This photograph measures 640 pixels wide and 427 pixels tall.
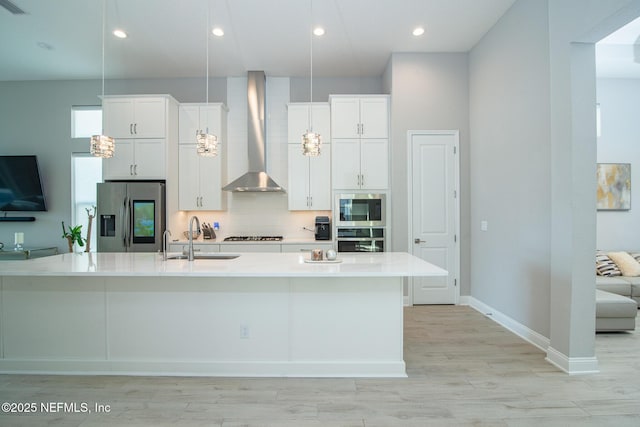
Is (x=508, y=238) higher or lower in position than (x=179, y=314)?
higher

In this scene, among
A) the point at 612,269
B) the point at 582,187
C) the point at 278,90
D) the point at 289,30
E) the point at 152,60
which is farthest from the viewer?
the point at 278,90

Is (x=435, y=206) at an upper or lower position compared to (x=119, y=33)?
lower

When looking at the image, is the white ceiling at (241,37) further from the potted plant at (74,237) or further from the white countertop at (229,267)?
the white countertop at (229,267)

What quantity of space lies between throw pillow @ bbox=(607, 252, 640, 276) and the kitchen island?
3755 mm

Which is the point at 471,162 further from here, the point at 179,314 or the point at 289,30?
the point at 179,314

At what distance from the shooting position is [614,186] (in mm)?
4859

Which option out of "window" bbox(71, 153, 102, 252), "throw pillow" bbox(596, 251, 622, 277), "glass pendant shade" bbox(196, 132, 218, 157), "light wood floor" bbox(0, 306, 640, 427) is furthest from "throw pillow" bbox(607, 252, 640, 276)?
"window" bbox(71, 153, 102, 252)

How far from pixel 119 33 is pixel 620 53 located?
6723 millimetres

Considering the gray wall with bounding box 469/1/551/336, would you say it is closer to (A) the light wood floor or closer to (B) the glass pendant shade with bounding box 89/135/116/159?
(A) the light wood floor

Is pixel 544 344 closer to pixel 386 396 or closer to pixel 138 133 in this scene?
pixel 386 396

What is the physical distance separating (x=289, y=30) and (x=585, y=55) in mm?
3025

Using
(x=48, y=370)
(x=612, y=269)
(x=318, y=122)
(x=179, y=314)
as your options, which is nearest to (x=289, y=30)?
(x=318, y=122)

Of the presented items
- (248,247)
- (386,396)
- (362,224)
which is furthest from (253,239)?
(386,396)

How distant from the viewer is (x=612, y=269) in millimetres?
4266
